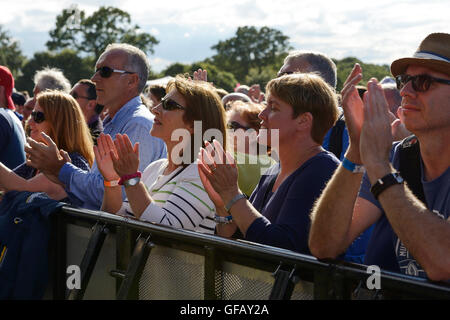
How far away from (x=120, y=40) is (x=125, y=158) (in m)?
82.5

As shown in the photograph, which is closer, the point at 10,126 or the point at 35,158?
the point at 35,158

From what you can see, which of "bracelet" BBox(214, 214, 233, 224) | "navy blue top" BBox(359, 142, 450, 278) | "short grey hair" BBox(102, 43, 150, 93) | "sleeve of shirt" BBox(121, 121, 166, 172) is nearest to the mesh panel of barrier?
"bracelet" BBox(214, 214, 233, 224)

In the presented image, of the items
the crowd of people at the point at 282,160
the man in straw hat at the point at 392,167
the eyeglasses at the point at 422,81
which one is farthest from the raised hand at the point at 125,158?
the eyeglasses at the point at 422,81

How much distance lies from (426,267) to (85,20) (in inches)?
3337

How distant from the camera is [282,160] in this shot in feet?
11.1

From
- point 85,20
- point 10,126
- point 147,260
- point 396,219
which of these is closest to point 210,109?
point 147,260

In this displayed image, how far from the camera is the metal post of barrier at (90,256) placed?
11.4 ft

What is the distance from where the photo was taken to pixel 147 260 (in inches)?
124

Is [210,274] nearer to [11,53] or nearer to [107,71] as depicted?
[107,71]

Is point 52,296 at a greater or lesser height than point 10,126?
lesser

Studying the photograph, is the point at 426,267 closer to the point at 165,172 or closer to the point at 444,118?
the point at 444,118

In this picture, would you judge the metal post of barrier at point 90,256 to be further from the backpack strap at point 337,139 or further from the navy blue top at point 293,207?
the backpack strap at point 337,139

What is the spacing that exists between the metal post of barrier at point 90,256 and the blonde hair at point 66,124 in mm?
1280

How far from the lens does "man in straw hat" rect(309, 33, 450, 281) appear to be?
7.75ft
